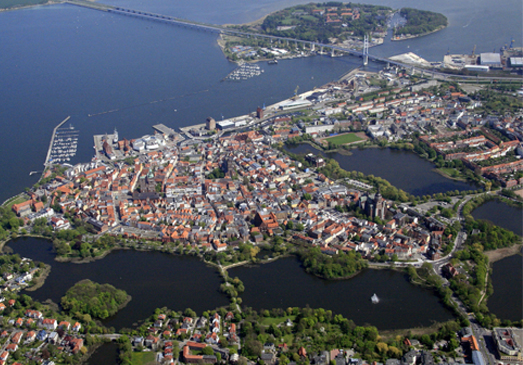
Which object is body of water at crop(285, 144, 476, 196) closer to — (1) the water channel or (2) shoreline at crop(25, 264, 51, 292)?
(1) the water channel

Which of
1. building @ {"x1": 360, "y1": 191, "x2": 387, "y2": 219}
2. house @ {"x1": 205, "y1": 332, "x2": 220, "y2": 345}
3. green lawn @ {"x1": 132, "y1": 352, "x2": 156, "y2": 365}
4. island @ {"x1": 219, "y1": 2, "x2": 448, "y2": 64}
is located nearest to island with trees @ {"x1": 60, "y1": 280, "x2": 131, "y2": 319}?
green lawn @ {"x1": 132, "y1": 352, "x2": 156, "y2": 365}

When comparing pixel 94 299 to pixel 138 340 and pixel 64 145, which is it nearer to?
pixel 138 340

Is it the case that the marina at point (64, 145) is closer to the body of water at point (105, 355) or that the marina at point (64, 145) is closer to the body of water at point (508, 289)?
the body of water at point (105, 355)

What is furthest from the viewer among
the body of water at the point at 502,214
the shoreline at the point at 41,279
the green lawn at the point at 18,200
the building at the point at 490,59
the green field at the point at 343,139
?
the building at the point at 490,59

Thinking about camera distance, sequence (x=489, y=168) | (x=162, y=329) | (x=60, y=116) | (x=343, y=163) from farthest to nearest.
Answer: (x=60, y=116)
(x=343, y=163)
(x=489, y=168)
(x=162, y=329)

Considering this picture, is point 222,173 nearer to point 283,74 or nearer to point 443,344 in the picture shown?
point 443,344

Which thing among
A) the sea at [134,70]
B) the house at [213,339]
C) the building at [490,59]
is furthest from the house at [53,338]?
the building at [490,59]

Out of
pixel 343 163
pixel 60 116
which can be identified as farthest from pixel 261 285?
pixel 60 116
